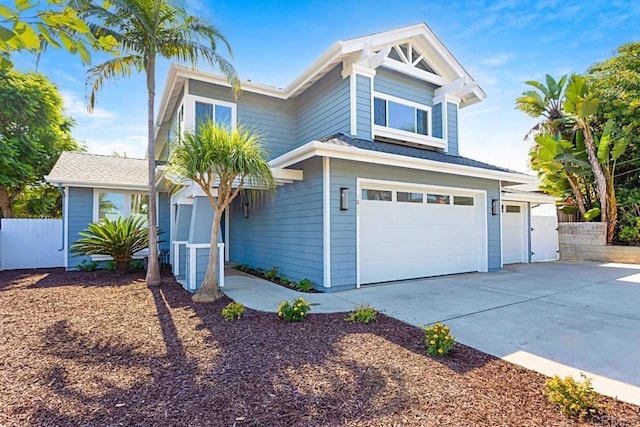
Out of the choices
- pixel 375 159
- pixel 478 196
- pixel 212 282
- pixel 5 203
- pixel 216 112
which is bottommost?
pixel 212 282

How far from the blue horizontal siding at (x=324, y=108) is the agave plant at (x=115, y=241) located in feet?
18.7

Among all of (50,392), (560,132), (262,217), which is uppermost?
(560,132)

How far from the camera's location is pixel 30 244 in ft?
37.0

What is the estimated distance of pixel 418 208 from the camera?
8.62 meters

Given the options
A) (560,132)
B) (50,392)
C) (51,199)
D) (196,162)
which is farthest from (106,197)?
(560,132)

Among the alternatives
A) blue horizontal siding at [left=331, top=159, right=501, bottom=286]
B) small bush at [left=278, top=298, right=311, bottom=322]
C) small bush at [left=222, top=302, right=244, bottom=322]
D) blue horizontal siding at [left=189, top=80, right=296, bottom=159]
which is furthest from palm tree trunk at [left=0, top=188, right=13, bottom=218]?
small bush at [left=278, top=298, right=311, bottom=322]

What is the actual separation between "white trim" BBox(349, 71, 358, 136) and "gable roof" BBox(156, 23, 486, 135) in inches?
18.6

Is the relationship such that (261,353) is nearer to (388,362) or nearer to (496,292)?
(388,362)

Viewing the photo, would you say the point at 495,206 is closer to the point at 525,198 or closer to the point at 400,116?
the point at 525,198

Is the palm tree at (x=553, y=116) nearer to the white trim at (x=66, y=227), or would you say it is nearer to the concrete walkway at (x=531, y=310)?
the concrete walkway at (x=531, y=310)

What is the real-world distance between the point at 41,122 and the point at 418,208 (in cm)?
2015

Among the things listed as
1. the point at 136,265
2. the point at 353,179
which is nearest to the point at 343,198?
the point at 353,179

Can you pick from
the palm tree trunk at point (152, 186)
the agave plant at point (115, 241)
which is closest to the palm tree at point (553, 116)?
the palm tree trunk at point (152, 186)

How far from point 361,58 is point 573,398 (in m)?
7.85
